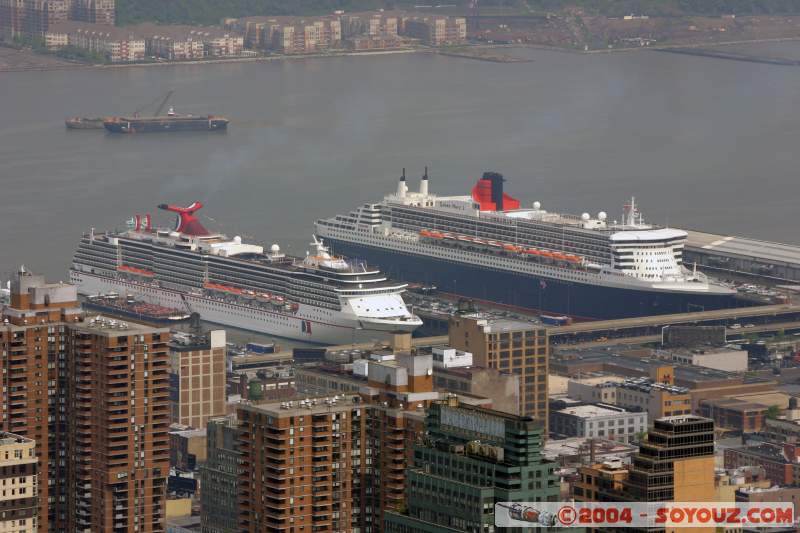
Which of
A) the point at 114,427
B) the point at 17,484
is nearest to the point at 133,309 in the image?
the point at 114,427

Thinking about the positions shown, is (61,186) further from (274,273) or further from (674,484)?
(674,484)

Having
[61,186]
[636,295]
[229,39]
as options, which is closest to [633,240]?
[636,295]

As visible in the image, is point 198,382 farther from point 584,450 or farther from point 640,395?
point 584,450

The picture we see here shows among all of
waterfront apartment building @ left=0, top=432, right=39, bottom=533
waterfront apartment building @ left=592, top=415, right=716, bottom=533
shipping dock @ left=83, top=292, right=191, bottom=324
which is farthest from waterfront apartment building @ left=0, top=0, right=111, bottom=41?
waterfront apartment building @ left=592, top=415, right=716, bottom=533

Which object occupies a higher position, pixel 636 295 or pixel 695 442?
pixel 695 442

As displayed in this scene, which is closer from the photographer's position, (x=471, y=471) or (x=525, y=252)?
(x=471, y=471)

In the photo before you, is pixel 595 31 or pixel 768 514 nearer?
pixel 768 514

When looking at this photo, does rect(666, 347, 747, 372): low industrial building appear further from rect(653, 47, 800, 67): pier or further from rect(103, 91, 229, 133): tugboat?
rect(653, 47, 800, 67): pier
